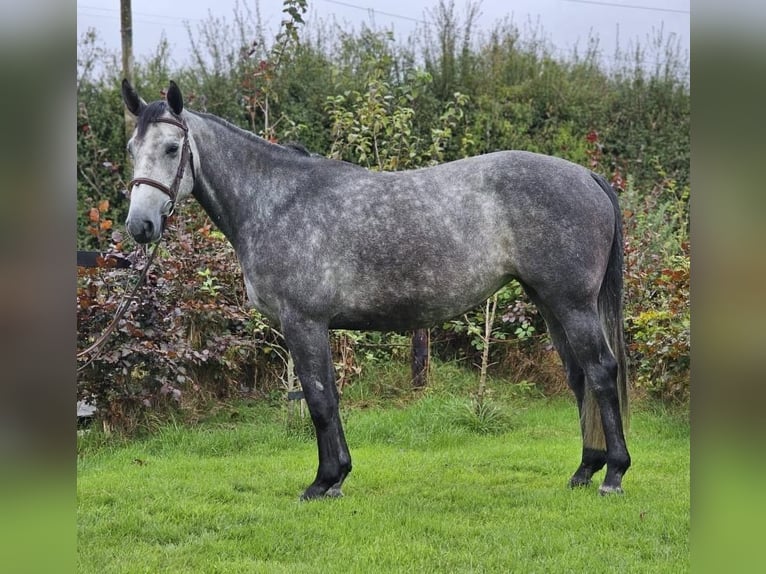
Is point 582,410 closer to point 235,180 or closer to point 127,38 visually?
point 235,180

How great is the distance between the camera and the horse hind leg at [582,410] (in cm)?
412

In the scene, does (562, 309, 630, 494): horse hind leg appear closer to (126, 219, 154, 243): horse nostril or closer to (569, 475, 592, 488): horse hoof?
(569, 475, 592, 488): horse hoof

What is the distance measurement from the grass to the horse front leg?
13 cm

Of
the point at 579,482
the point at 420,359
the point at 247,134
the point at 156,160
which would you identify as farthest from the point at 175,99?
the point at 420,359

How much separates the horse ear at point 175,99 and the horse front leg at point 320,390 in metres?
1.25

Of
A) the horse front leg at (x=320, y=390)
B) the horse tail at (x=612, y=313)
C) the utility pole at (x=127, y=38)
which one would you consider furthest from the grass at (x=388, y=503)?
the utility pole at (x=127, y=38)

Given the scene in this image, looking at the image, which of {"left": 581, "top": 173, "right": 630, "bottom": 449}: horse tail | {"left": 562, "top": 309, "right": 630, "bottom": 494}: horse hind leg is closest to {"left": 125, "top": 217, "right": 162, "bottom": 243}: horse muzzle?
{"left": 562, "top": 309, "right": 630, "bottom": 494}: horse hind leg

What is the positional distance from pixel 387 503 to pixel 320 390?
748 millimetres

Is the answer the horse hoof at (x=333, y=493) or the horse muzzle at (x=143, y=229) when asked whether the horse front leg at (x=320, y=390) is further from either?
the horse muzzle at (x=143, y=229)

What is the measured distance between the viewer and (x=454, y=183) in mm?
3969

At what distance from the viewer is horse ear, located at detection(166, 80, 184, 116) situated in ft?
11.7

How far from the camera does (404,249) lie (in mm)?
3855
